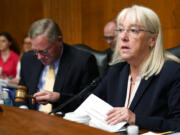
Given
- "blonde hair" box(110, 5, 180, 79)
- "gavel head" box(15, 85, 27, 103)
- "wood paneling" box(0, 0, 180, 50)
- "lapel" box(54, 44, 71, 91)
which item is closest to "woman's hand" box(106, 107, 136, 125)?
"blonde hair" box(110, 5, 180, 79)

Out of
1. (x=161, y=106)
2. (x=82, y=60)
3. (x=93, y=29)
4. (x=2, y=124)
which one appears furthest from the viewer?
(x=93, y=29)

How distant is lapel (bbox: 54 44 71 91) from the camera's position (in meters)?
2.89

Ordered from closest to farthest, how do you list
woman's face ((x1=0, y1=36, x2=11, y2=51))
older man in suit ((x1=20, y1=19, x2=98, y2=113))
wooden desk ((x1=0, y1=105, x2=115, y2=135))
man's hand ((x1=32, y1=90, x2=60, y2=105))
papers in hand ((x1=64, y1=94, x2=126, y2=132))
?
wooden desk ((x1=0, y1=105, x2=115, y2=135)), papers in hand ((x1=64, y1=94, x2=126, y2=132)), man's hand ((x1=32, y1=90, x2=60, y2=105)), older man in suit ((x1=20, y1=19, x2=98, y2=113)), woman's face ((x1=0, y1=36, x2=11, y2=51))

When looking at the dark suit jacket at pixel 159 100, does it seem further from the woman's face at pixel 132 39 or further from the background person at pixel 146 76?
the woman's face at pixel 132 39

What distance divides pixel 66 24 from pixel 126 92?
367cm

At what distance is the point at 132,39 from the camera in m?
2.17

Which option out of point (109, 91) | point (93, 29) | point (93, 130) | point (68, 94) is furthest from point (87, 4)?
point (93, 130)

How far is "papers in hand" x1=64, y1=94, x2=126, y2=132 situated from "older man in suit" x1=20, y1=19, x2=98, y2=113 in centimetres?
76

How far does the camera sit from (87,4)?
17.6 ft

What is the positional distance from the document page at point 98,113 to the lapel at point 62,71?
0.89 m

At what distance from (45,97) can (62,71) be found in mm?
488

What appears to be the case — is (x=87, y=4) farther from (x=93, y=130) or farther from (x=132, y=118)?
(x=93, y=130)

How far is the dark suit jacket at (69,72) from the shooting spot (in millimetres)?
2918

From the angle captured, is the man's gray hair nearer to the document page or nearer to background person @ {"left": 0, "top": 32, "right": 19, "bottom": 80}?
the document page
